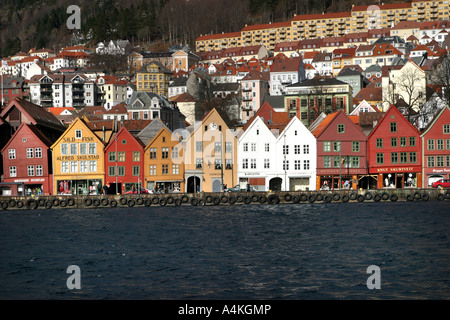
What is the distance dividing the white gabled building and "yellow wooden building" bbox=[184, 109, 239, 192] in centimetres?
133

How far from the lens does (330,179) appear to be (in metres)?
87.1

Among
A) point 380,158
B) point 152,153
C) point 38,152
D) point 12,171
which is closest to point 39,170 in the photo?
point 38,152

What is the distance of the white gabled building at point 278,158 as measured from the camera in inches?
3428

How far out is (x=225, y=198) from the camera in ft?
248

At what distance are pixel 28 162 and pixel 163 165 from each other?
16.4 m

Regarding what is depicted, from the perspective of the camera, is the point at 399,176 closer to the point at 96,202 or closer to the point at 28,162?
the point at 96,202

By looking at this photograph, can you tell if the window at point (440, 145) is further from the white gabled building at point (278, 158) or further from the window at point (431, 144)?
the white gabled building at point (278, 158)

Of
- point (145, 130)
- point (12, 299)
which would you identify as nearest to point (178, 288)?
point (12, 299)

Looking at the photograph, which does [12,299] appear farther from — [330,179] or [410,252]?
[330,179]

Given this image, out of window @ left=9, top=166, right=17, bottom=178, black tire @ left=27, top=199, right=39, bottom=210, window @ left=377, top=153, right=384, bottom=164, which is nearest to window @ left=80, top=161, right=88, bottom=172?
window @ left=9, top=166, right=17, bottom=178

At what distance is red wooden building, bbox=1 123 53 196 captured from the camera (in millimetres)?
89062

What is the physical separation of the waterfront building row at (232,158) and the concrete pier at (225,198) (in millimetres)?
9196

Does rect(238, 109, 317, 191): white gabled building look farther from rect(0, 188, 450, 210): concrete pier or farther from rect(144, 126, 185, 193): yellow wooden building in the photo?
rect(0, 188, 450, 210): concrete pier

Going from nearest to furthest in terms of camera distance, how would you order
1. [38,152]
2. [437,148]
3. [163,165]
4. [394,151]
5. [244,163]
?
[437,148] < [394,151] < [163,165] < [244,163] < [38,152]
